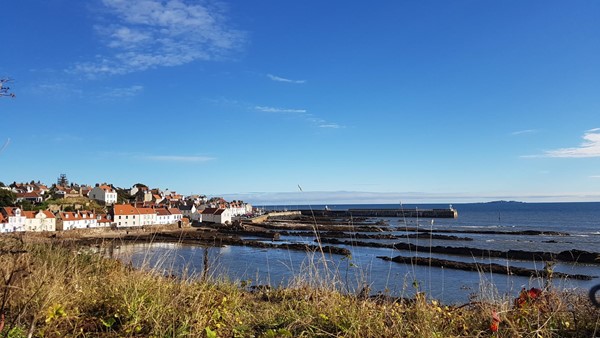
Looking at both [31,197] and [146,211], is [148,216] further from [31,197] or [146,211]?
[31,197]

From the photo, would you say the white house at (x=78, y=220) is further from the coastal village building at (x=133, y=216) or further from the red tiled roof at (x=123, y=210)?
the red tiled roof at (x=123, y=210)

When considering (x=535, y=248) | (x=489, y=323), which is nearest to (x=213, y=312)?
(x=489, y=323)

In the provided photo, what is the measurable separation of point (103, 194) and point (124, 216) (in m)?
26.3

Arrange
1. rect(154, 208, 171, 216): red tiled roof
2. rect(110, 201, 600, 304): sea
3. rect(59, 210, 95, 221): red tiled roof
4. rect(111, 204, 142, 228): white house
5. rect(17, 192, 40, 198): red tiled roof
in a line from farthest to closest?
rect(17, 192, 40, 198): red tiled roof, rect(154, 208, 171, 216): red tiled roof, rect(111, 204, 142, 228): white house, rect(59, 210, 95, 221): red tiled roof, rect(110, 201, 600, 304): sea

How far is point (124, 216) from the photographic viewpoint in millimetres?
63125

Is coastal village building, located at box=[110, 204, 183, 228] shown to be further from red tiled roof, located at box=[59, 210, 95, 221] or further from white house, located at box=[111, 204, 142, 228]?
red tiled roof, located at box=[59, 210, 95, 221]

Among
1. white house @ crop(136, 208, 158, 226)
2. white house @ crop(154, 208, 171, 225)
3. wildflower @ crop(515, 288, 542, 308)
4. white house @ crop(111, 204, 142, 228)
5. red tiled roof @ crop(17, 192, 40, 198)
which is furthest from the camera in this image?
red tiled roof @ crop(17, 192, 40, 198)

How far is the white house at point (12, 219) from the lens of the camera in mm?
45156

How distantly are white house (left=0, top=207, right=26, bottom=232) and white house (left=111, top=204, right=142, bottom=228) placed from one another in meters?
14.5

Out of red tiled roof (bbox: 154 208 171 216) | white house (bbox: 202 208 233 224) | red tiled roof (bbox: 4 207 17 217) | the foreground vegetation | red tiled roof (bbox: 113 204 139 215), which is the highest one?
the foreground vegetation

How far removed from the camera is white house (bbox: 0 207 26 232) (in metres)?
45.2

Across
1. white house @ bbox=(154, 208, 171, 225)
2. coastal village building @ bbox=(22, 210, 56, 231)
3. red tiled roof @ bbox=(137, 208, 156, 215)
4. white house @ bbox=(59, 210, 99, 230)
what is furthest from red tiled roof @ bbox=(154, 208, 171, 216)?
coastal village building @ bbox=(22, 210, 56, 231)

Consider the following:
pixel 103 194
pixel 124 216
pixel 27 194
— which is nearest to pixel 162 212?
pixel 124 216

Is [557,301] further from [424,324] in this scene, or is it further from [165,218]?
[165,218]
